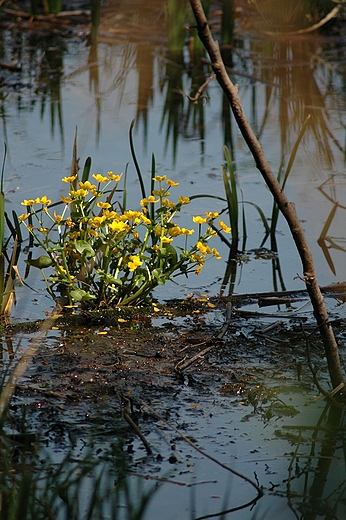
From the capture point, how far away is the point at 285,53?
7.95 meters

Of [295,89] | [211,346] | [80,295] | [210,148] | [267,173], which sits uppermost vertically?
[295,89]

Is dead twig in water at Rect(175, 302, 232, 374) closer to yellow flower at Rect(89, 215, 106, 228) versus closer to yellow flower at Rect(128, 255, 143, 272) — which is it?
yellow flower at Rect(128, 255, 143, 272)

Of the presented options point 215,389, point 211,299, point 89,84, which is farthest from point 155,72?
point 215,389

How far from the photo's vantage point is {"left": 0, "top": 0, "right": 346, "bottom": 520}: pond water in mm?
2248

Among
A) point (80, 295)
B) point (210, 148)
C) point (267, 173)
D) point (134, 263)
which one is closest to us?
point (267, 173)

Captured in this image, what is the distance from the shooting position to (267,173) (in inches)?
86.4

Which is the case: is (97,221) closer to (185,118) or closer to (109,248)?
(109,248)

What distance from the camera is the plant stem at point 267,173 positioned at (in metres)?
2.09

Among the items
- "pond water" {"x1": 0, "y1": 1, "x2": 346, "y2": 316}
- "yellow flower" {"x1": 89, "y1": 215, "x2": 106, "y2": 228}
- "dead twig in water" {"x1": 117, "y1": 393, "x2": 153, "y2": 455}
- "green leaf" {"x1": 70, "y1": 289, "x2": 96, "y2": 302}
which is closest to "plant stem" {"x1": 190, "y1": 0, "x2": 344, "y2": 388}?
"dead twig in water" {"x1": 117, "y1": 393, "x2": 153, "y2": 455}

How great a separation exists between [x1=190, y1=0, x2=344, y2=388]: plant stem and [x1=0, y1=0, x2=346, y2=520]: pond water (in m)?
0.19

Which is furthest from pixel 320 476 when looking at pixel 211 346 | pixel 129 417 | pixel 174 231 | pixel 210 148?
pixel 210 148

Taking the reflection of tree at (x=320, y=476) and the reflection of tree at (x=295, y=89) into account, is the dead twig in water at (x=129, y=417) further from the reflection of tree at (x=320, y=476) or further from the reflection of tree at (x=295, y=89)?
the reflection of tree at (x=295, y=89)

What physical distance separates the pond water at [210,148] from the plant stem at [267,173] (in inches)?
7.5

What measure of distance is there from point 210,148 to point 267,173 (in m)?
3.54
